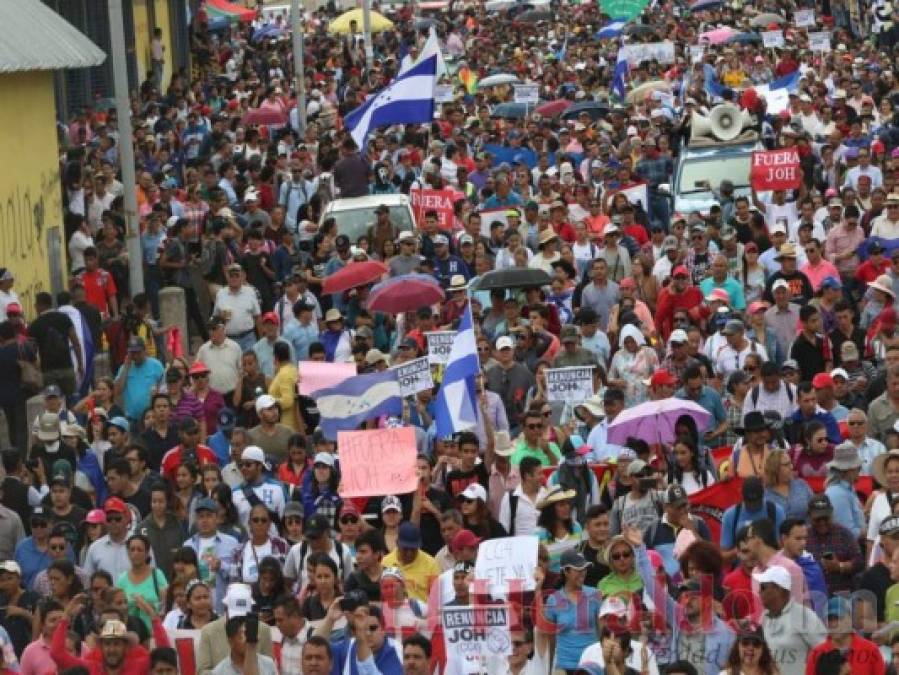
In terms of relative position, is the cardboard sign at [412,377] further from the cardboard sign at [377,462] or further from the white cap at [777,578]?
the white cap at [777,578]

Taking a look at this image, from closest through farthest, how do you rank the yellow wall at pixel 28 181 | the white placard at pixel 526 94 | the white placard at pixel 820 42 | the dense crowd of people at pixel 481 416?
1. the dense crowd of people at pixel 481 416
2. the yellow wall at pixel 28 181
3. the white placard at pixel 526 94
4. the white placard at pixel 820 42

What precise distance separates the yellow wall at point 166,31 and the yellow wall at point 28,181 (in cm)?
2125

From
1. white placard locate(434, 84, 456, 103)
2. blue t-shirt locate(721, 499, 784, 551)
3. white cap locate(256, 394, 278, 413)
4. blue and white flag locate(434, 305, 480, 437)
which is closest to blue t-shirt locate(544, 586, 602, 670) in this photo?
blue t-shirt locate(721, 499, 784, 551)

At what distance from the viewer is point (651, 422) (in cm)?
1842

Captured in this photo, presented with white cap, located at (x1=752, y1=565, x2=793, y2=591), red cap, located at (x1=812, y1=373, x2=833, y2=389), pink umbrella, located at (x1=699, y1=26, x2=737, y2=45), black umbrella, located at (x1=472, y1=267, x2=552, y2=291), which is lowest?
pink umbrella, located at (x1=699, y1=26, x2=737, y2=45)

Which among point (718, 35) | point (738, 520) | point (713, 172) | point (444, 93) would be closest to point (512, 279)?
point (738, 520)

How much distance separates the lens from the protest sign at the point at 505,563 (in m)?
15.1

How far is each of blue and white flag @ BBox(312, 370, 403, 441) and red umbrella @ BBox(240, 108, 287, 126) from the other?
66.4ft

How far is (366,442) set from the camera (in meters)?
18.1

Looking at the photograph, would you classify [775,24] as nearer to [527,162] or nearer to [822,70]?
[822,70]

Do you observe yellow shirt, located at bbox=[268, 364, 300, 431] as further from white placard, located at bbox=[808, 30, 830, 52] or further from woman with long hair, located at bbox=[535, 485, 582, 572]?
white placard, located at bbox=[808, 30, 830, 52]

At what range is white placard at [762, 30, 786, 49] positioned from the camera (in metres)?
48.8

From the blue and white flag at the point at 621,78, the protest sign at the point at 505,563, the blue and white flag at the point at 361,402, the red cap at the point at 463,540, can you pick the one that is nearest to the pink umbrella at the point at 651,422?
the blue and white flag at the point at 361,402

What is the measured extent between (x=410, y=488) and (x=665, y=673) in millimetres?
3990
